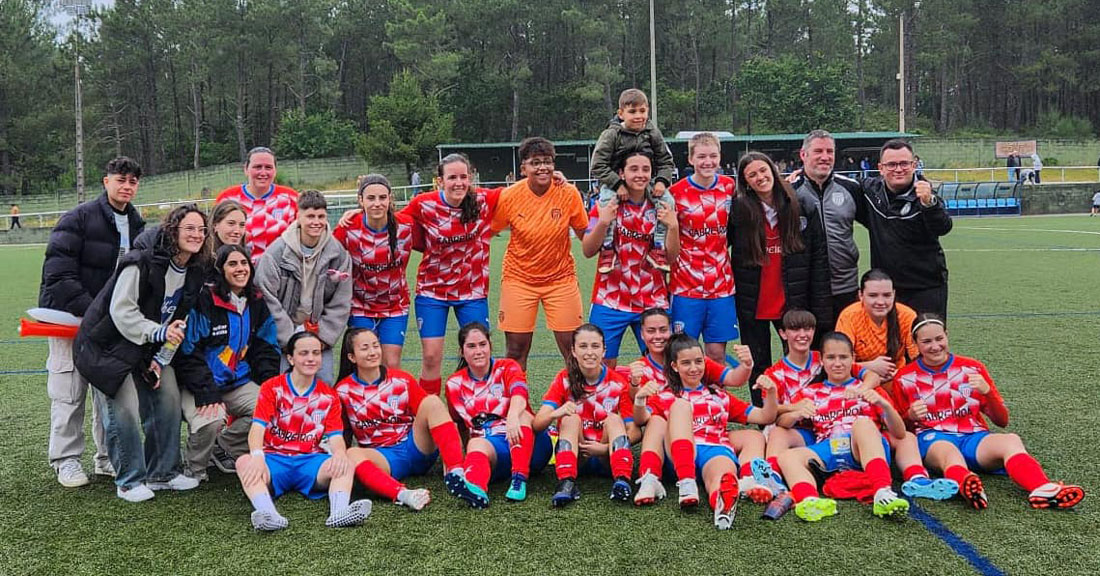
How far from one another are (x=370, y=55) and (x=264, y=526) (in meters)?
65.8

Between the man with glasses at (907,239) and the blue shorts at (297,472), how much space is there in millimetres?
3479

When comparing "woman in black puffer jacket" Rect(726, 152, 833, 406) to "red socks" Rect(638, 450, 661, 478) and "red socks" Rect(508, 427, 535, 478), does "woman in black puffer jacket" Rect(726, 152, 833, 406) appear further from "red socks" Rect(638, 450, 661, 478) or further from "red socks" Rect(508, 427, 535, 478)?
"red socks" Rect(508, 427, 535, 478)

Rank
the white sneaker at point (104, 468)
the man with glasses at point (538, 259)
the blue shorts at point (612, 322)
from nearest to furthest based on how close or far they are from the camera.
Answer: the white sneaker at point (104, 468), the blue shorts at point (612, 322), the man with glasses at point (538, 259)

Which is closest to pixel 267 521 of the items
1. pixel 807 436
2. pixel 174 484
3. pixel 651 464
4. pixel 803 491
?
pixel 174 484

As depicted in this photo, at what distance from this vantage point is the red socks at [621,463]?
4.16m

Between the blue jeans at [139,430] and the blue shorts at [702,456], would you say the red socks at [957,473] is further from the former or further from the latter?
the blue jeans at [139,430]

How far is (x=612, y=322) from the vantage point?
5.18m

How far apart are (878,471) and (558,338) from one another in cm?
215

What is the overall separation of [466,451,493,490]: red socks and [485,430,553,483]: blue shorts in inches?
4.9

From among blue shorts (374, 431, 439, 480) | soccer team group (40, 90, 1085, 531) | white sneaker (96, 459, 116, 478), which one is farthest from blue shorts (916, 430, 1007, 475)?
white sneaker (96, 459, 116, 478)

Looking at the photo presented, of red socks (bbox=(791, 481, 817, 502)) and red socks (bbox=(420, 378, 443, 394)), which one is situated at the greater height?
red socks (bbox=(420, 378, 443, 394))

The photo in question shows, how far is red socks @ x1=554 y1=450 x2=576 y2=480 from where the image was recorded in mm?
4188

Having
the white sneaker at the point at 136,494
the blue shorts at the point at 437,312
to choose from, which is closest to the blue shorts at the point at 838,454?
the blue shorts at the point at 437,312

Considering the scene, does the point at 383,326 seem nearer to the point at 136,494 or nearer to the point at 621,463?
the point at 136,494
